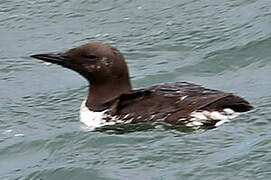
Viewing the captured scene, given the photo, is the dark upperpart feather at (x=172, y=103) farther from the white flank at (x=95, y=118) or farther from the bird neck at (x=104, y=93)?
the bird neck at (x=104, y=93)

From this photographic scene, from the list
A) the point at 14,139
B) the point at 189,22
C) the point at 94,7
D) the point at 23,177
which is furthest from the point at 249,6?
the point at 23,177

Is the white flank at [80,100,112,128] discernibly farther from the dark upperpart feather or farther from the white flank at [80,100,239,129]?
the dark upperpart feather

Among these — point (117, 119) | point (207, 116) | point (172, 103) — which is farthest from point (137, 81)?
point (207, 116)

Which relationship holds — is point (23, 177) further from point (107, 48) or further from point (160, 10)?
point (160, 10)

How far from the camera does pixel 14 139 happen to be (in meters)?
12.1

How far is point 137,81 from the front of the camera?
44.9ft

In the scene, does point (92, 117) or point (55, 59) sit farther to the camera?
point (55, 59)

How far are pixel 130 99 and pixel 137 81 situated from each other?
1.99m

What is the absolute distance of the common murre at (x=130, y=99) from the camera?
11.3m

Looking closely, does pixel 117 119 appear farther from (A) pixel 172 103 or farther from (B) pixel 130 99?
(A) pixel 172 103

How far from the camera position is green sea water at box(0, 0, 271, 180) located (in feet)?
34.7

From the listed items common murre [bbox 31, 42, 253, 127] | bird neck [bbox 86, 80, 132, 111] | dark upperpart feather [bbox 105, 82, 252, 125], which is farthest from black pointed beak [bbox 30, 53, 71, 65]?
dark upperpart feather [bbox 105, 82, 252, 125]

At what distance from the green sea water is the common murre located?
13 centimetres

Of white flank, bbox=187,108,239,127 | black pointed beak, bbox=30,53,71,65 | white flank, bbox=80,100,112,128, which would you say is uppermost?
black pointed beak, bbox=30,53,71,65
